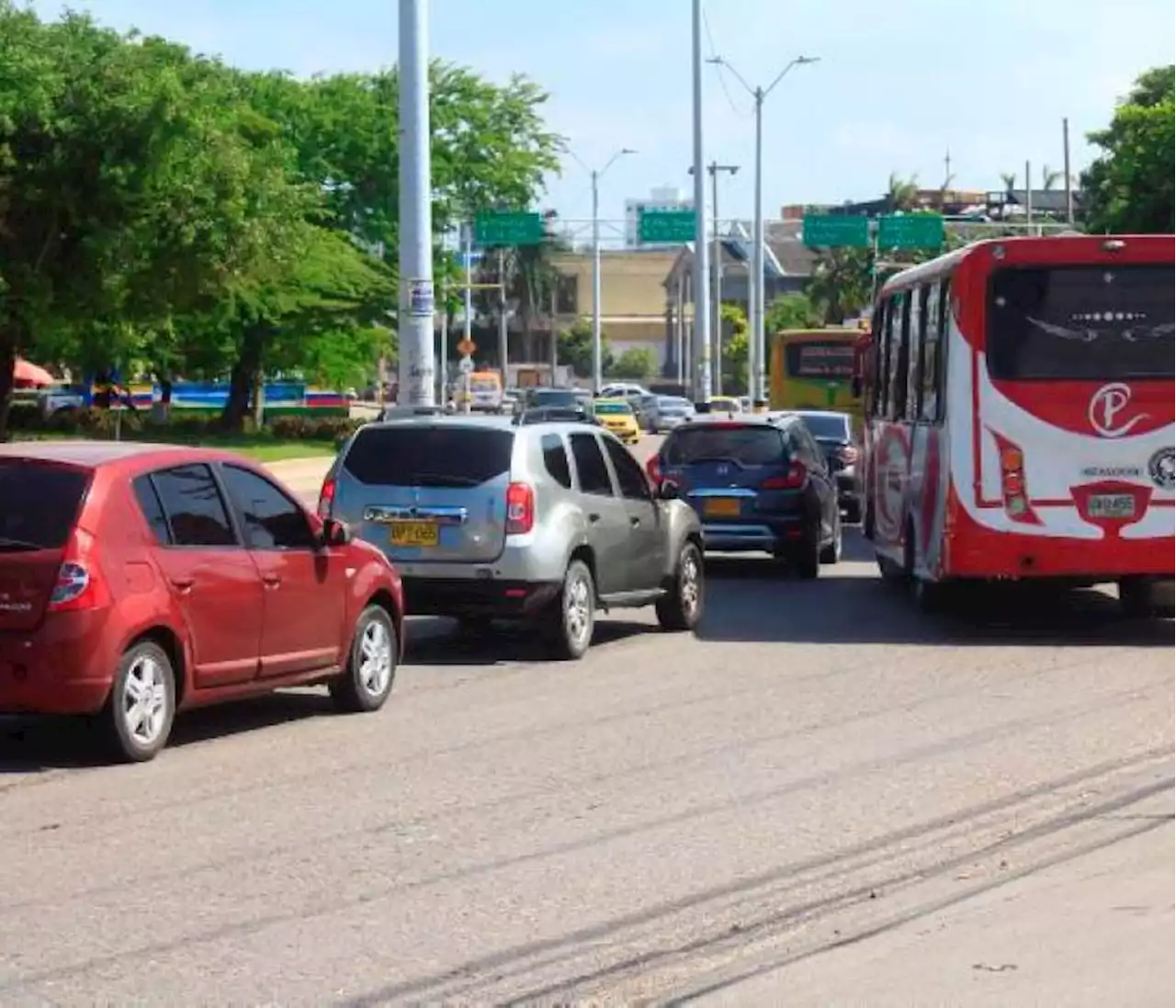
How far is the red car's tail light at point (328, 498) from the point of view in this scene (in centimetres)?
1748

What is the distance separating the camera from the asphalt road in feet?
26.0

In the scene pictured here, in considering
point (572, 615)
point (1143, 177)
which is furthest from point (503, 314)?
point (572, 615)

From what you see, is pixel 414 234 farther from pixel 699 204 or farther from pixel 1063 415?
pixel 699 204

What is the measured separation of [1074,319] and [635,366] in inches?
5280

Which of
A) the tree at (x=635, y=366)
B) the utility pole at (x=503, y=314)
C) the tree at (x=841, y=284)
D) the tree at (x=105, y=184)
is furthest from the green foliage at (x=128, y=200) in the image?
the tree at (x=635, y=366)

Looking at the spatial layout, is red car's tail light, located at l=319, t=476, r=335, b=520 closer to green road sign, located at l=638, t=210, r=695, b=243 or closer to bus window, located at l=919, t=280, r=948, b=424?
bus window, located at l=919, t=280, r=948, b=424

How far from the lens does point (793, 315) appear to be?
12788 cm

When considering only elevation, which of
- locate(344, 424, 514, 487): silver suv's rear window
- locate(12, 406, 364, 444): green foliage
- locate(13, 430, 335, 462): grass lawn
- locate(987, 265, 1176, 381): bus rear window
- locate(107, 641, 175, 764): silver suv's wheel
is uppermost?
locate(987, 265, 1176, 381): bus rear window

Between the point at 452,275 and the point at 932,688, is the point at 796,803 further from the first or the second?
the point at 452,275

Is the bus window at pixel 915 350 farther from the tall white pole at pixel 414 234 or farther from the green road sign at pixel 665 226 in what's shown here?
the green road sign at pixel 665 226

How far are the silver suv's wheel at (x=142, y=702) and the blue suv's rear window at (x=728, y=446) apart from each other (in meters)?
13.1

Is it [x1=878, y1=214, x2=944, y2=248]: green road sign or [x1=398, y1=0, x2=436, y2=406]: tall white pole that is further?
[x1=878, y1=214, x2=944, y2=248]: green road sign

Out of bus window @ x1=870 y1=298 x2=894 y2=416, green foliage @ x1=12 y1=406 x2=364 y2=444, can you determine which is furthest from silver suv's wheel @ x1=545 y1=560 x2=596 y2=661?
green foliage @ x1=12 y1=406 x2=364 y2=444

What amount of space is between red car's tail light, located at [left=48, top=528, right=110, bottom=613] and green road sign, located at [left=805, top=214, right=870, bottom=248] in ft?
217
